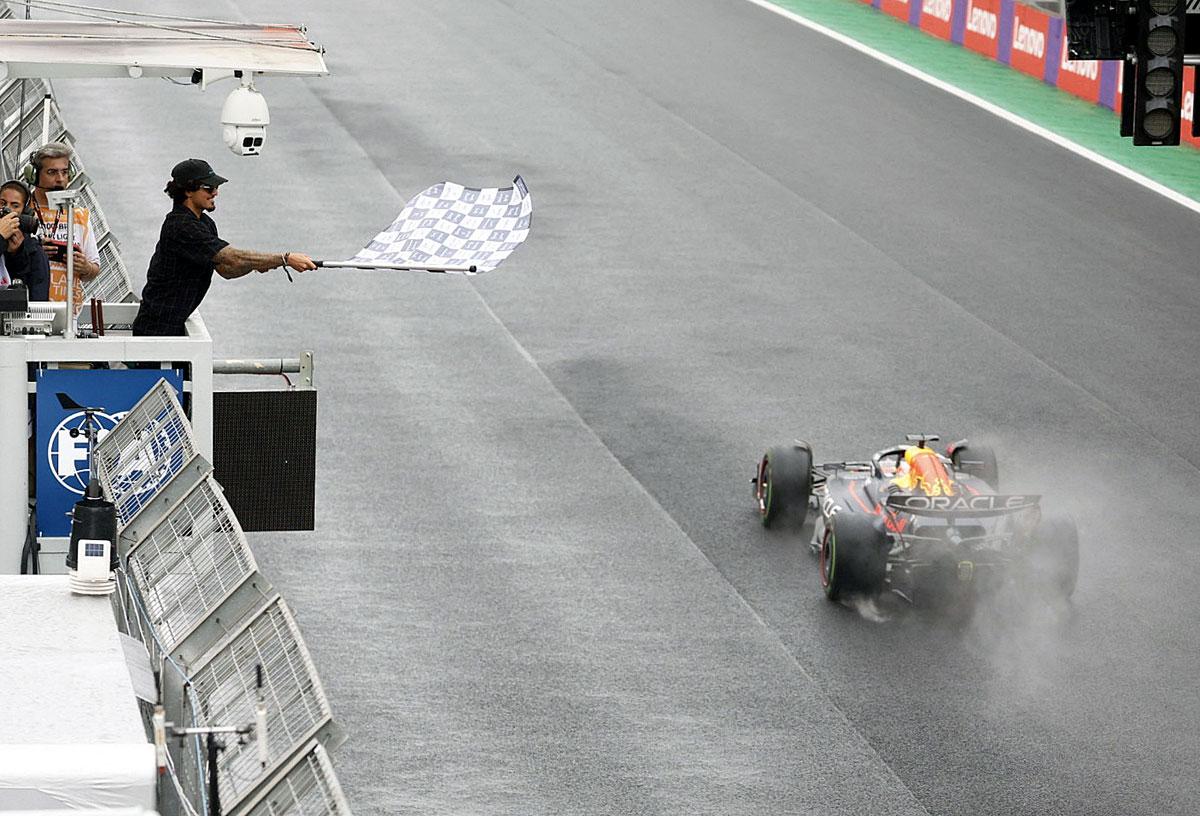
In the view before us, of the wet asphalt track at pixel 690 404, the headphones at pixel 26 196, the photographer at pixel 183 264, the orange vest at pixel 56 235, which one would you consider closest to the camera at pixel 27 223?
the headphones at pixel 26 196

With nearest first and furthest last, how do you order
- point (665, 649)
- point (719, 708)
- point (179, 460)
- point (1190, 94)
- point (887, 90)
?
point (179, 460) → point (719, 708) → point (665, 649) → point (1190, 94) → point (887, 90)

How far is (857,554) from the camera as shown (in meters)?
13.9

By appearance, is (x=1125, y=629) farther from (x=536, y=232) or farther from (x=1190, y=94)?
(x=1190, y=94)

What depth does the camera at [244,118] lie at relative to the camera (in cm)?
1360

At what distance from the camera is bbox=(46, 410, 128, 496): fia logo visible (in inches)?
421

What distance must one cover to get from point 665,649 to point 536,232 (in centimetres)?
1141

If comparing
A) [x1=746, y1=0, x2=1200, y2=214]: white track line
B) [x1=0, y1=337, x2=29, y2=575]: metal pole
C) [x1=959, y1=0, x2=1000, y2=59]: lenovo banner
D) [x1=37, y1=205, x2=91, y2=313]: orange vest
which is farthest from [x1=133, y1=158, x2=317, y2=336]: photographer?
[x1=959, y1=0, x2=1000, y2=59]: lenovo banner

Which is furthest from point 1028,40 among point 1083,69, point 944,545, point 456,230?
point 456,230

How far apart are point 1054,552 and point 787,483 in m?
2.20

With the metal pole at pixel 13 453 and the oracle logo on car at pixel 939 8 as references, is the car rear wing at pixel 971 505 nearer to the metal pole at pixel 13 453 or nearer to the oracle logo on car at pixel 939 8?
the metal pole at pixel 13 453

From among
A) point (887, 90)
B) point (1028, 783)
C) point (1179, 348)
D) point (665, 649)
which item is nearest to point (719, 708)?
point (665, 649)

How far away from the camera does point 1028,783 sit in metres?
11.7

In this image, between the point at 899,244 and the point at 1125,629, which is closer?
the point at 1125,629

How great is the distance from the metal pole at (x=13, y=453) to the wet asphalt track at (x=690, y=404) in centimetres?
229
